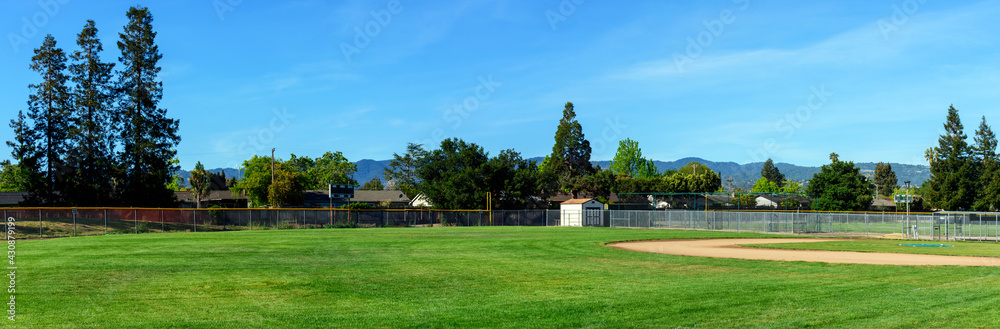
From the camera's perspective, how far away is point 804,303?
1255cm

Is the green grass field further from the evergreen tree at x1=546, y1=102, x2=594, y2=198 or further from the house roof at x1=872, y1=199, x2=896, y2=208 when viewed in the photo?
the house roof at x1=872, y1=199, x2=896, y2=208

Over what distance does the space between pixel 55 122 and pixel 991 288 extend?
67.3 meters

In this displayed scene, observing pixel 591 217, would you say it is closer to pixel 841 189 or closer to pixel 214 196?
pixel 841 189

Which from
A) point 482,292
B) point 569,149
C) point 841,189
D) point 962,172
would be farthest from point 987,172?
point 482,292

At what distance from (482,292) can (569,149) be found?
362 ft

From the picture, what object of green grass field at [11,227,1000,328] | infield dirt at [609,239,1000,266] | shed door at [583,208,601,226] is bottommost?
shed door at [583,208,601,226]

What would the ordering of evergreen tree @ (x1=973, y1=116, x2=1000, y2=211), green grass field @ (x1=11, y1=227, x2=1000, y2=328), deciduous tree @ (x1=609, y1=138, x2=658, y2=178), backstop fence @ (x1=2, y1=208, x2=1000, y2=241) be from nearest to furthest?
green grass field @ (x1=11, y1=227, x2=1000, y2=328), backstop fence @ (x1=2, y1=208, x2=1000, y2=241), evergreen tree @ (x1=973, y1=116, x2=1000, y2=211), deciduous tree @ (x1=609, y1=138, x2=658, y2=178)

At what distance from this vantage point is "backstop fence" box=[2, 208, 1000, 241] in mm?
42812

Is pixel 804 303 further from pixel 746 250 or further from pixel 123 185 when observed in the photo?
pixel 123 185

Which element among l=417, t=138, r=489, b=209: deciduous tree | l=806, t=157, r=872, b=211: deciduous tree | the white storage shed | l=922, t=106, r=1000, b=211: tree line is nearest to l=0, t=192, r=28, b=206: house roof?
l=417, t=138, r=489, b=209: deciduous tree

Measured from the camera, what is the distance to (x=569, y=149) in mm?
123812

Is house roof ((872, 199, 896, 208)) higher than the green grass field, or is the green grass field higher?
the green grass field

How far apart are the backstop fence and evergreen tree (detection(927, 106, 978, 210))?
42542mm

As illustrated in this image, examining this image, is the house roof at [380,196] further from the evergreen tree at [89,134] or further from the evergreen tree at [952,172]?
the evergreen tree at [952,172]
